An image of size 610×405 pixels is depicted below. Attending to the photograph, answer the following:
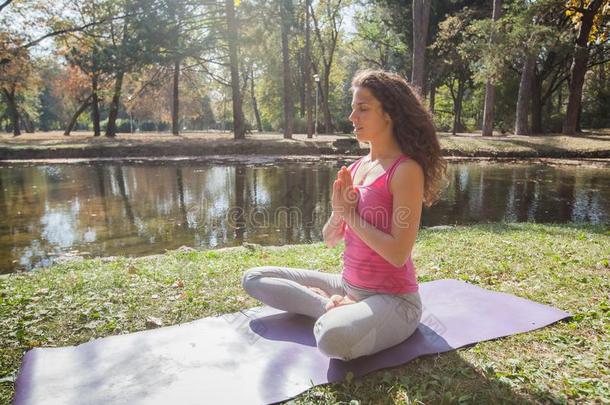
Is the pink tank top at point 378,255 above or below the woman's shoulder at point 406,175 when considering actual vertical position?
below

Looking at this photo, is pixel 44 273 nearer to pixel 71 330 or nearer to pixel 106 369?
pixel 71 330

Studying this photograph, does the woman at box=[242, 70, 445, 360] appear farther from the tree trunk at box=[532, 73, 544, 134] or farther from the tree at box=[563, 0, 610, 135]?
the tree trunk at box=[532, 73, 544, 134]

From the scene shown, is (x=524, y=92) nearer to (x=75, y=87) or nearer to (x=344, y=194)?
(x=344, y=194)

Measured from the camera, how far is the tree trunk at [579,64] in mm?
21234

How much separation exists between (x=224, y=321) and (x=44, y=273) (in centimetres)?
301

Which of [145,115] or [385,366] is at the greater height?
[145,115]

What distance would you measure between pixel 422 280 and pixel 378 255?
1.98 metres

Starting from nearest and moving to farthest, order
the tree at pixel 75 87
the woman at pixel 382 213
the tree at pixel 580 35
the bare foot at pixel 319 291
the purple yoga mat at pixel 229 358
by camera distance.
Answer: the purple yoga mat at pixel 229 358
the woman at pixel 382 213
the bare foot at pixel 319 291
the tree at pixel 580 35
the tree at pixel 75 87

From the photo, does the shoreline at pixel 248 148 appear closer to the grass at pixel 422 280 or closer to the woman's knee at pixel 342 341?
the grass at pixel 422 280

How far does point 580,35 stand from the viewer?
72.0 feet

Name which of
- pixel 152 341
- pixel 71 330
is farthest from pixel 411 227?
pixel 71 330

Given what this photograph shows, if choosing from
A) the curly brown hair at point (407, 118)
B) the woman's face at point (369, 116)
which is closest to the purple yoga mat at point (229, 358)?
the curly brown hair at point (407, 118)

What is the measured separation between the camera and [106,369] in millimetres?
2963

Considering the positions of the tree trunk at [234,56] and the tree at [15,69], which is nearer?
the tree trunk at [234,56]
